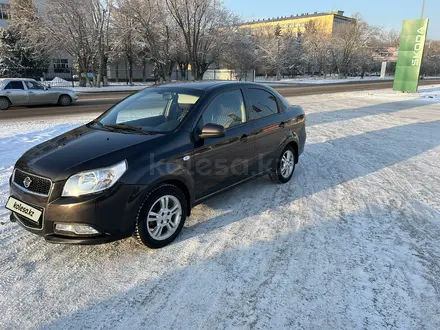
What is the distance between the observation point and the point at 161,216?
3596 mm

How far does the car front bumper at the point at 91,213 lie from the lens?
307 cm

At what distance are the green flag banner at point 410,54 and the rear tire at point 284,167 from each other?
25.2m

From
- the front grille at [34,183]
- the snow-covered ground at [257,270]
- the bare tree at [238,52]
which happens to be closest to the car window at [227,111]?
the snow-covered ground at [257,270]

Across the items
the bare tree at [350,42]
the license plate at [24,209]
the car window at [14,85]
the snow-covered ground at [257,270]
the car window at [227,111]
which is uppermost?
the bare tree at [350,42]

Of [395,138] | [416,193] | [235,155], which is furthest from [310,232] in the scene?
[395,138]

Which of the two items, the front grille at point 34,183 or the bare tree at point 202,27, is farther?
the bare tree at point 202,27

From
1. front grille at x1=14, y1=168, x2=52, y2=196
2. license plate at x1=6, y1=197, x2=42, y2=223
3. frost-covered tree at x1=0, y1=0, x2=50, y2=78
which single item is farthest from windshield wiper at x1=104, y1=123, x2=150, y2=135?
frost-covered tree at x1=0, y1=0, x2=50, y2=78

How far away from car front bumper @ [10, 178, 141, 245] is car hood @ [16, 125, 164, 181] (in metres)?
0.23

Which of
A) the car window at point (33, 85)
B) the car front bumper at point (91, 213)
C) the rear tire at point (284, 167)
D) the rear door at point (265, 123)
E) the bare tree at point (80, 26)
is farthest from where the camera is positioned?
the bare tree at point (80, 26)

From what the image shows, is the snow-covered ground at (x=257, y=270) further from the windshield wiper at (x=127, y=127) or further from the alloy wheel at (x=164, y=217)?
the windshield wiper at (x=127, y=127)

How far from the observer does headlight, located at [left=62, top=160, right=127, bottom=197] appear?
3.11 m

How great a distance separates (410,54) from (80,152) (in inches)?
1142

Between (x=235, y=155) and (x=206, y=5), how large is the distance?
3498 cm

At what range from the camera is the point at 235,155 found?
14.8 feet
